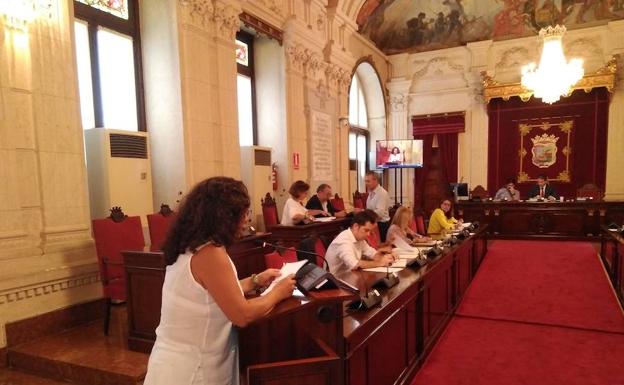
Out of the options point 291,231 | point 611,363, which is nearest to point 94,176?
point 291,231

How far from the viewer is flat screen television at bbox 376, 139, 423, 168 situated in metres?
9.95

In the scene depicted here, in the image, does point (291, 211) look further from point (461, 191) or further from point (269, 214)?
point (461, 191)

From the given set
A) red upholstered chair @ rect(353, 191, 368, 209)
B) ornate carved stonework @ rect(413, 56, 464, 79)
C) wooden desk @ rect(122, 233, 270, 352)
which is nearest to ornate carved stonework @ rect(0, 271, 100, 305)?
wooden desk @ rect(122, 233, 270, 352)

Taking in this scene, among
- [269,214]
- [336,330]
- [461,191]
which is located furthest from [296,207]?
[461,191]

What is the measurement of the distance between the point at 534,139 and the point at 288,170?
7404 mm

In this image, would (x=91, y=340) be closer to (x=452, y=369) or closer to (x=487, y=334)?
(x=452, y=369)

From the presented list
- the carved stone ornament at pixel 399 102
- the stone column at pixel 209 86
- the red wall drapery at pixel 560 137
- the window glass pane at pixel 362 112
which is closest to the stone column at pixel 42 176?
the stone column at pixel 209 86

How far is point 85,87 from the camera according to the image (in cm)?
474

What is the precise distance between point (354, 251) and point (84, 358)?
7.23 ft

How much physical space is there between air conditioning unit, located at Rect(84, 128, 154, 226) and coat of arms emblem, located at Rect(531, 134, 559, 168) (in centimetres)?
1010

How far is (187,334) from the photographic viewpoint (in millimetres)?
1574

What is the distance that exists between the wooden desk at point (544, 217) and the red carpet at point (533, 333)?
2771mm

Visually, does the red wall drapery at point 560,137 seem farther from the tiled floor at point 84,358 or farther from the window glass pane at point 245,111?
the tiled floor at point 84,358

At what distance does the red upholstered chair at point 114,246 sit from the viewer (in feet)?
11.5
